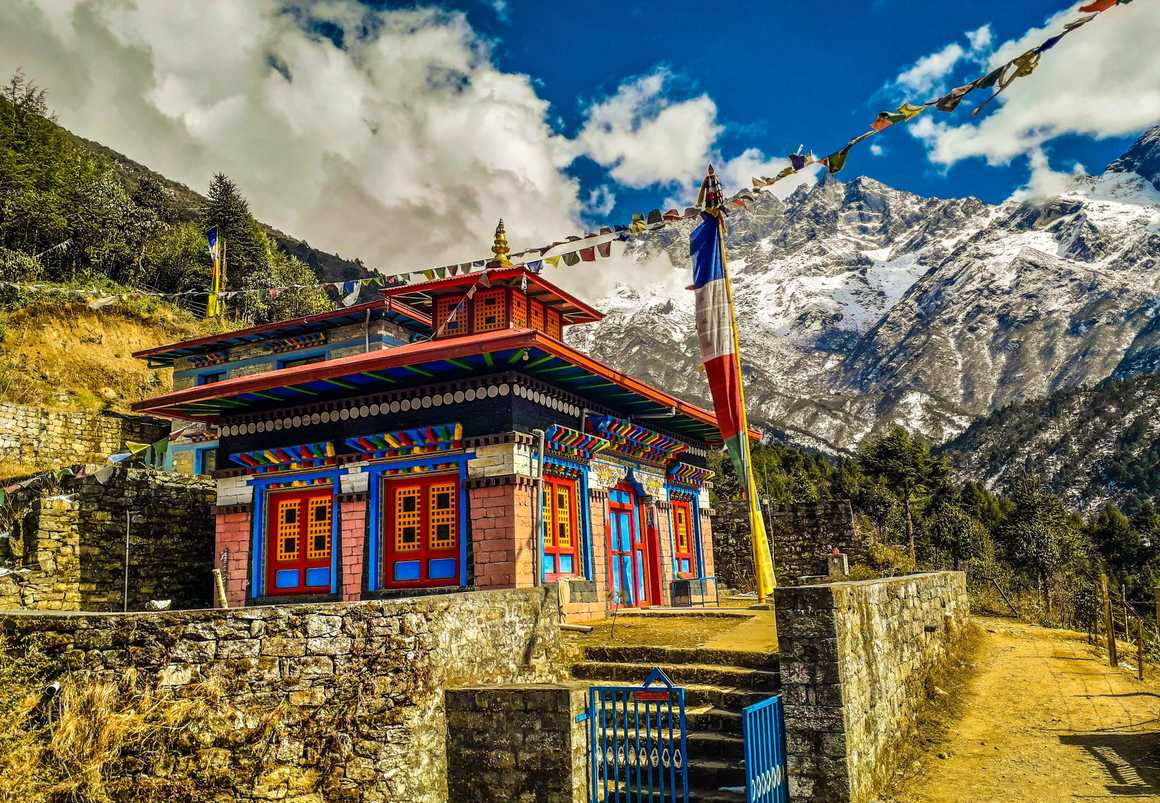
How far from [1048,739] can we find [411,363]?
432 inches

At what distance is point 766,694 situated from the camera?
923 centimetres

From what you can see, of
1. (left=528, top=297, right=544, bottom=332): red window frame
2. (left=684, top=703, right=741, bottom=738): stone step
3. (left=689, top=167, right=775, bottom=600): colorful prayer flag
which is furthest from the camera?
(left=528, top=297, right=544, bottom=332): red window frame

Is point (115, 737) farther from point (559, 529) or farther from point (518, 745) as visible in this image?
point (559, 529)

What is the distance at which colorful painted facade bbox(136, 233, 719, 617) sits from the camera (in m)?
14.6

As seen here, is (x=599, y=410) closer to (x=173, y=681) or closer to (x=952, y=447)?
(x=173, y=681)

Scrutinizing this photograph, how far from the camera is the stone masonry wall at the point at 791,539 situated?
29.3m

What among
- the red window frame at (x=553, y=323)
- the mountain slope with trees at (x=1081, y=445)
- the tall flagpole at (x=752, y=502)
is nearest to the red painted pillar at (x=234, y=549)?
the red window frame at (x=553, y=323)

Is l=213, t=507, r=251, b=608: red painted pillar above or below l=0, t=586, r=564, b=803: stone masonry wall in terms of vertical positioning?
above

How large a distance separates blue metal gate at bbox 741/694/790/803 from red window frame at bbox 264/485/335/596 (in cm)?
993

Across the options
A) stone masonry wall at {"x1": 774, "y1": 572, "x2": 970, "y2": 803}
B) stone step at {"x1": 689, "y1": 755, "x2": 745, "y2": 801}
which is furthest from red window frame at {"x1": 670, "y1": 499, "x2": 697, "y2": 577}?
stone step at {"x1": 689, "y1": 755, "x2": 745, "y2": 801}

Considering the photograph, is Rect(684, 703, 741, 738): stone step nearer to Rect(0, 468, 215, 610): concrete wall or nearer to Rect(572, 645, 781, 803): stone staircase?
Rect(572, 645, 781, 803): stone staircase

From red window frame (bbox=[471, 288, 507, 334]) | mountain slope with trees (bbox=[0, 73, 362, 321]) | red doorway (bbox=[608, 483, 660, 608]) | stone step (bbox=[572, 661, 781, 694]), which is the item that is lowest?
stone step (bbox=[572, 661, 781, 694])

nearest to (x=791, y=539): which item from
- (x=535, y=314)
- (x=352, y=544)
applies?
(x=535, y=314)

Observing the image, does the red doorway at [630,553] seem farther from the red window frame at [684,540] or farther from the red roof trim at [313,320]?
the red roof trim at [313,320]
